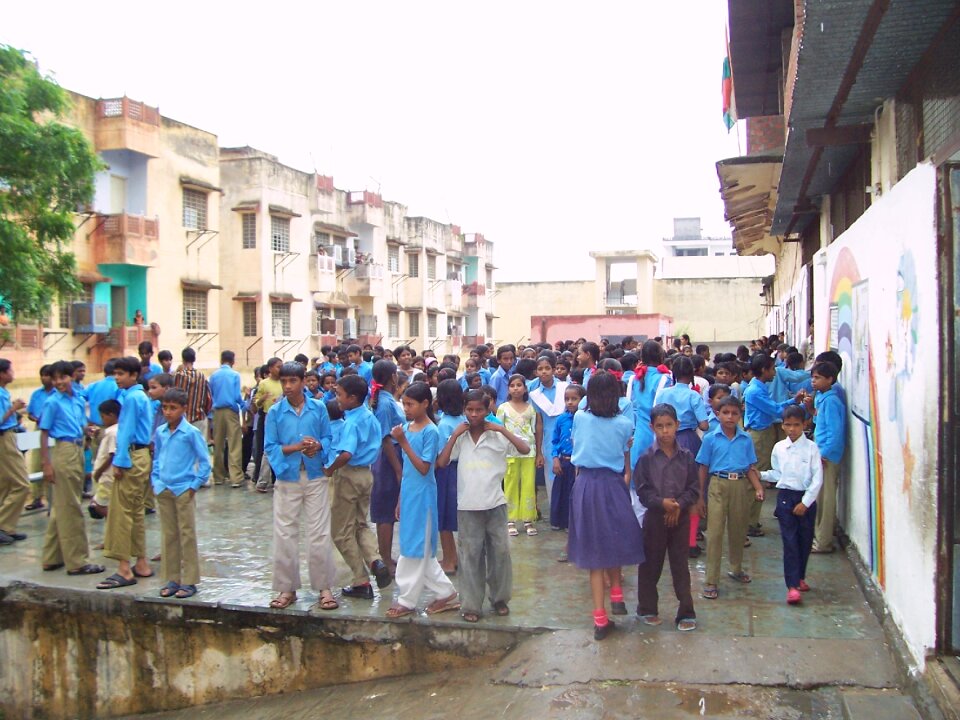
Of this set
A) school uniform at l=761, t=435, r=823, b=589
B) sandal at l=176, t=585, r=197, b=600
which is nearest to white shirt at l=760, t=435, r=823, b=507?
school uniform at l=761, t=435, r=823, b=589

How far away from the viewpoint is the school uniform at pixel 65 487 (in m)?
7.02

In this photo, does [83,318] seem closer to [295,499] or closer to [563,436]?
[563,436]

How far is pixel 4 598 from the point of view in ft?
22.1

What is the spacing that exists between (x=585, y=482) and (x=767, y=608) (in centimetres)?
159

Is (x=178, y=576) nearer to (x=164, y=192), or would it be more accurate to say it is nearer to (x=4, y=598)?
(x=4, y=598)

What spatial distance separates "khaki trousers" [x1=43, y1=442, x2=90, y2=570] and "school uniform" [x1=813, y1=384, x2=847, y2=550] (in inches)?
237

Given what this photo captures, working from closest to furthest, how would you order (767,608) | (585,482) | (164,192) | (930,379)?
(930,379), (585,482), (767,608), (164,192)

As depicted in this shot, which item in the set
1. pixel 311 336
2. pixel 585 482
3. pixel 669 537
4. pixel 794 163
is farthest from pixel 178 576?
pixel 311 336

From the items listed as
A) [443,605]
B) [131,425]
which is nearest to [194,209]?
[131,425]

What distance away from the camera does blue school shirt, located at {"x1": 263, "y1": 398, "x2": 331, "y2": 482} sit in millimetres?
5898

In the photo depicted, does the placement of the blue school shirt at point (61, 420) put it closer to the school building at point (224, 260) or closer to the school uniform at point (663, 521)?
the school uniform at point (663, 521)

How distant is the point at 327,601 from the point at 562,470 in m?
2.48

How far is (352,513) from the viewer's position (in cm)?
615

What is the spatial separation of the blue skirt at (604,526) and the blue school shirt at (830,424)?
222 cm
